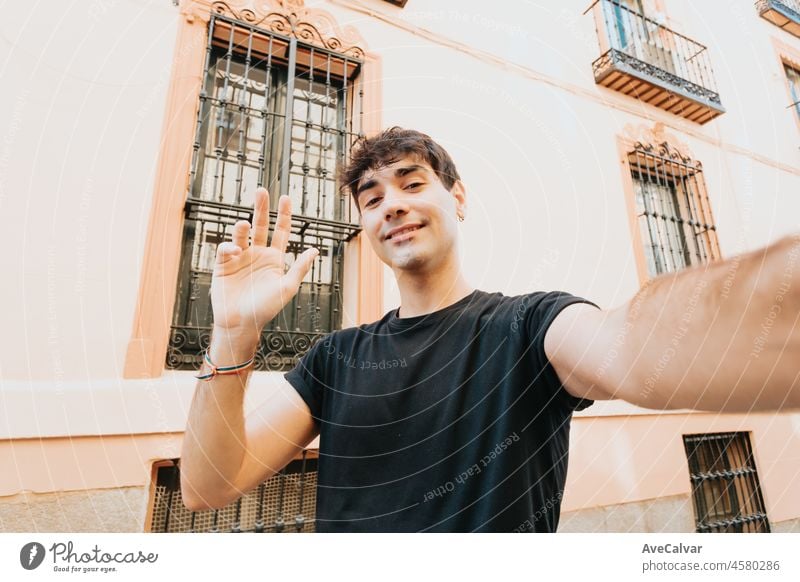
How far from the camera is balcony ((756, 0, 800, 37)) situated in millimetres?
1257

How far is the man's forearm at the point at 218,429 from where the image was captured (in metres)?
0.45

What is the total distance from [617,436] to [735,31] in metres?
1.35

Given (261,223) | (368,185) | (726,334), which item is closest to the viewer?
(726,334)

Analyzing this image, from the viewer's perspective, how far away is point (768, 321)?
0.76 ft

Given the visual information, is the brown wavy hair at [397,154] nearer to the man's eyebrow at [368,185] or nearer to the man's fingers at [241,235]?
the man's eyebrow at [368,185]

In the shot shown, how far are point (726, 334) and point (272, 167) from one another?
3.77ft

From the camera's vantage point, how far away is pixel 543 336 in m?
0.40

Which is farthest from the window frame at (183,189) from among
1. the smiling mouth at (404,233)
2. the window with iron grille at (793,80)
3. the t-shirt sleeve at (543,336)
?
the window with iron grille at (793,80)

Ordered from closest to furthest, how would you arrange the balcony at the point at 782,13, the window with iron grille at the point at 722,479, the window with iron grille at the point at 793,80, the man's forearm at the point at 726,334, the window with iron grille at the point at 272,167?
the man's forearm at the point at 726,334
the window with iron grille at the point at 272,167
the window with iron grille at the point at 722,479
the balcony at the point at 782,13
the window with iron grille at the point at 793,80

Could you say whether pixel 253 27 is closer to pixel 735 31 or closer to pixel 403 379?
pixel 403 379

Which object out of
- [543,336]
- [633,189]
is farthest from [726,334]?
[633,189]

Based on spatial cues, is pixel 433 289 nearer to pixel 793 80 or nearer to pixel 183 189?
pixel 183 189

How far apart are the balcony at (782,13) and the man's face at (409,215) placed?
63.5 inches
